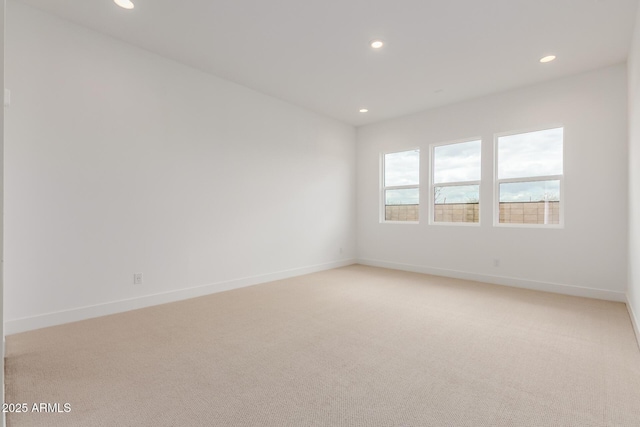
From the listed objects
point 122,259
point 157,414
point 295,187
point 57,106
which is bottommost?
point 157,414

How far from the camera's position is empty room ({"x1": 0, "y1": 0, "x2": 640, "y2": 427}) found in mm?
1902

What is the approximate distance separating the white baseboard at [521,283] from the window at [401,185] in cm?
90

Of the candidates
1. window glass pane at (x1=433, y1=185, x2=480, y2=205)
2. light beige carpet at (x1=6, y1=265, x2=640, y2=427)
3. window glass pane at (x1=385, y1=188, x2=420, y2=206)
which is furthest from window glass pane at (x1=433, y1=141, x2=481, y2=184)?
light beige carpet at (x1=6, y1=265, x2=640, y2=427)

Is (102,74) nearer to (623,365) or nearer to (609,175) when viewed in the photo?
(623,365)

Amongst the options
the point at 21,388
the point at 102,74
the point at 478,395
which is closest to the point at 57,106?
the point at 102,74

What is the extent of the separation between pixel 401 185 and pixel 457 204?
106cm

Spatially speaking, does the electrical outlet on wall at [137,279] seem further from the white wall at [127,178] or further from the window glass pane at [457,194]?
the window glass pane at [457,194]

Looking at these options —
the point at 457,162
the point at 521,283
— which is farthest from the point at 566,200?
the point at 457,162

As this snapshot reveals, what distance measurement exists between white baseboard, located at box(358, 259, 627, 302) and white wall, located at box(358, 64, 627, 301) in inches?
0.5

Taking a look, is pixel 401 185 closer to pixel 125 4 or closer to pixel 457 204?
pixel 457 204

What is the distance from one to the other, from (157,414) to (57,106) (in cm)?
289

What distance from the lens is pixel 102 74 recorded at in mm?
3146

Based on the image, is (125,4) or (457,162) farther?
(457,162)

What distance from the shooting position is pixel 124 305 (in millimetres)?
3281
